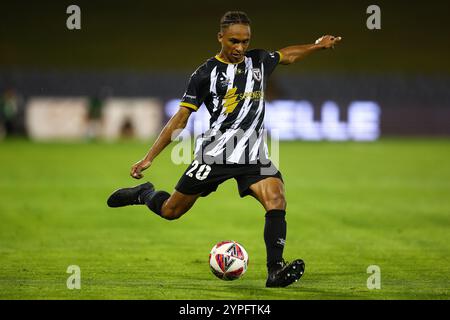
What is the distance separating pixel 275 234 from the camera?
7730 millimetres

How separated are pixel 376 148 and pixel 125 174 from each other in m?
12.7

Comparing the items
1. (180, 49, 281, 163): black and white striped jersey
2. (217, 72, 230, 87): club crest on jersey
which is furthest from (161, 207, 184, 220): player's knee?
(217, 72, 230, 87): club crest on jersey

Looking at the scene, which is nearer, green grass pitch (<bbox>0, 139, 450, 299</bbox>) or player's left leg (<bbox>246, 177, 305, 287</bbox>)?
player's left leg (<bbox>246, 177, 305, 287</bbox>)

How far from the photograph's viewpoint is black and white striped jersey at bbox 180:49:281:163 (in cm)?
794

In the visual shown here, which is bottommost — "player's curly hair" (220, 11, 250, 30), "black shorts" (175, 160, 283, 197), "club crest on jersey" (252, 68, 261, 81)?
"black shorts" (175, 160, 283, 197)

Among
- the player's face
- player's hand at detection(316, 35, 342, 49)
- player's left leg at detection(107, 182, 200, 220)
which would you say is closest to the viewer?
the player's face

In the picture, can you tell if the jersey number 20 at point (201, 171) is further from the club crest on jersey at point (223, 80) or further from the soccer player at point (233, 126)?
the club crest on jersey at point (223, 80)

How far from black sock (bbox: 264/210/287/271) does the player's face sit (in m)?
1.50

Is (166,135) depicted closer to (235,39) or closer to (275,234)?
(235,39)

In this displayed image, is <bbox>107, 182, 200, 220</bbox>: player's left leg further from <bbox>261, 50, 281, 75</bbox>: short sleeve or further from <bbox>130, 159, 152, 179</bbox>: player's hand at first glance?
<bbox>261, 50, 281, 75</bbox>: short sleeve

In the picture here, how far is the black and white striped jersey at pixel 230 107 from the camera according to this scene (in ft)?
26.0

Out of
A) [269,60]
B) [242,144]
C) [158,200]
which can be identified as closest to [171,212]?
[158,200]
